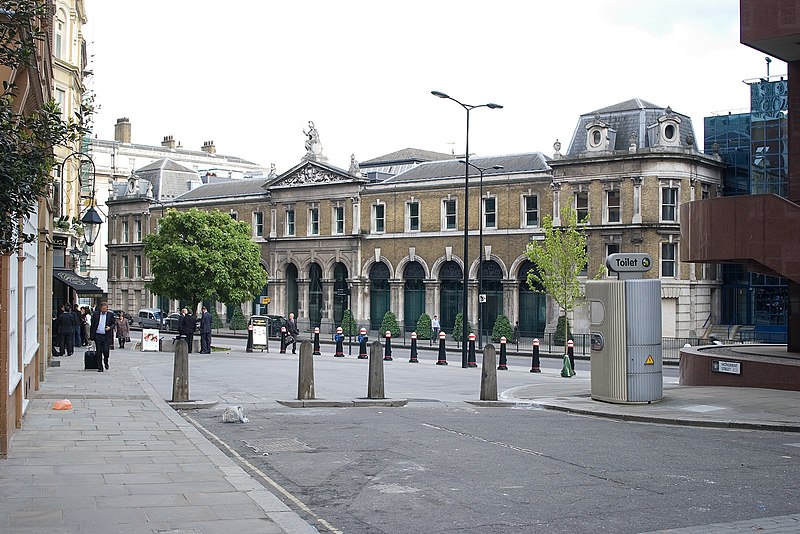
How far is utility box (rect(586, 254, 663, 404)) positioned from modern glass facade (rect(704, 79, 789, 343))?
100 ft

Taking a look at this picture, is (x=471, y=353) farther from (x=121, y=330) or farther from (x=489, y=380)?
(x=121, y=330)

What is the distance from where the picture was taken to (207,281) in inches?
1646

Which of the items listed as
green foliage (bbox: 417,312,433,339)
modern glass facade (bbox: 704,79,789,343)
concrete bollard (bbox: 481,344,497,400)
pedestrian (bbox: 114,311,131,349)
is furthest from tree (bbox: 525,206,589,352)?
concrete bollard (bbox: 481,344,497,400)

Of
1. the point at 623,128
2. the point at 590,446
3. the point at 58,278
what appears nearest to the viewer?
the point at 590,446

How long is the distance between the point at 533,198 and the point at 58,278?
29.0 meters

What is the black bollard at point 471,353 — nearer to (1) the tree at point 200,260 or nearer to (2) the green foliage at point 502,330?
(1) the tree at point 200,260

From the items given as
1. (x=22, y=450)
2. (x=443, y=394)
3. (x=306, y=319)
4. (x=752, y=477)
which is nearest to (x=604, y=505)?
(x=752, y=477)

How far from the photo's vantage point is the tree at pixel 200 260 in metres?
41.6

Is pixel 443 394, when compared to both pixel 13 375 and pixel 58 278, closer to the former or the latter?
pixel 13 375

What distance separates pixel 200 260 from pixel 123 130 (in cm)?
6593

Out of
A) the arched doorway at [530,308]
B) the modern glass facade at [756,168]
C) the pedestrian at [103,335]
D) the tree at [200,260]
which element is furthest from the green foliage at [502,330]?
the pedestrian at [103,335]

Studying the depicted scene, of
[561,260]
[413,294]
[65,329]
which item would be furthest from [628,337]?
[413,294]

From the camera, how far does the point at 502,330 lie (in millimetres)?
53000

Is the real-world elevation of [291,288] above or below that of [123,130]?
below
